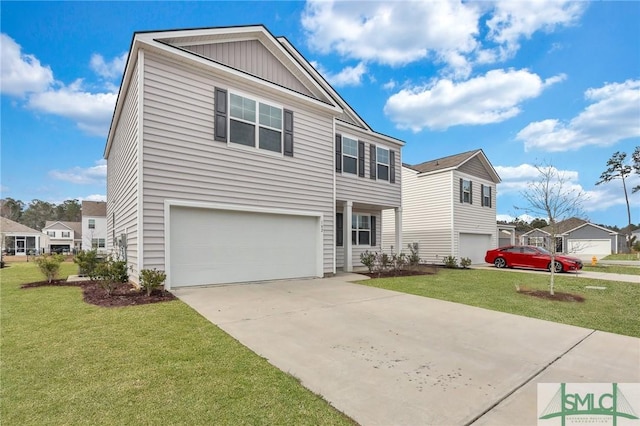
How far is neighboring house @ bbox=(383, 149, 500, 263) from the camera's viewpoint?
19484 millimetres

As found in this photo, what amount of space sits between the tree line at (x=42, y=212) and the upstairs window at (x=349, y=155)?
77421mm

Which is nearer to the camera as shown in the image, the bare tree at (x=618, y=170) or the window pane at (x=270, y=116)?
the window pane at (x=270, y=116)

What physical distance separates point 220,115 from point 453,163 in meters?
15.6

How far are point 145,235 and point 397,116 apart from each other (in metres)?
17.8

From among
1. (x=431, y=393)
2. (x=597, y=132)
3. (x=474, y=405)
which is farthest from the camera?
(x=597, y=132)

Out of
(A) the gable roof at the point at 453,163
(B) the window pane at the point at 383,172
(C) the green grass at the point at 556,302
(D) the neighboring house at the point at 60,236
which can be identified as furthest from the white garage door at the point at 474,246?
(D) the neighboring house at the point at 60,236

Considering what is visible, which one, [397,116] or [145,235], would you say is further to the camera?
[397,116]

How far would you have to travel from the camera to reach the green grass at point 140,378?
2535mm

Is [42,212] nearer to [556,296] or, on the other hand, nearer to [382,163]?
[382,163]

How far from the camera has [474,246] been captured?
21.3 metres

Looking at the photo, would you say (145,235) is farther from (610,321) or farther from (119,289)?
(610,321)

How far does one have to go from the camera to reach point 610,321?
598 cm

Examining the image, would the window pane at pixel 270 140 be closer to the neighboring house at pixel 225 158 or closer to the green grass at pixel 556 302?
the neighboring house at pixel 225 158

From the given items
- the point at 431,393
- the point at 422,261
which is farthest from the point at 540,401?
the point at 422,261
